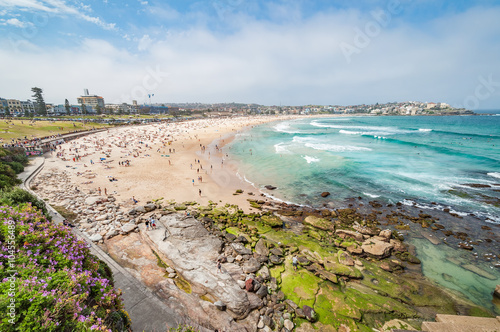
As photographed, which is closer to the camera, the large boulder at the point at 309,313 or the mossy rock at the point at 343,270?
the large boulder at the point at 309,313

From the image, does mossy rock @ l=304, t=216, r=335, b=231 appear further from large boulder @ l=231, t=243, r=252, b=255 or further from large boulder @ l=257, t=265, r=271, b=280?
large boulder @ l=257, t=265, r=271, b=280

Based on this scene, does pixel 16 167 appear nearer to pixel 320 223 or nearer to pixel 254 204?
pixel 254 204

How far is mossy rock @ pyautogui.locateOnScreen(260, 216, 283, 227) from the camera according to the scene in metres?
17.9

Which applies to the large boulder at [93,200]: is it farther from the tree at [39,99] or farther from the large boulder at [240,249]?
the tree at [39,99]

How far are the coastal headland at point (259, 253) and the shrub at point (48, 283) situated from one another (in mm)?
4742

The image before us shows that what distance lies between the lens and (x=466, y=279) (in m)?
13.2

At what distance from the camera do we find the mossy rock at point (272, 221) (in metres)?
17.9

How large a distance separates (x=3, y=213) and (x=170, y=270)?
7.98 metres

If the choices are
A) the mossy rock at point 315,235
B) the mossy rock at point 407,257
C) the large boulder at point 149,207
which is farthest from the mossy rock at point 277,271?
the large boulder at point 149,207

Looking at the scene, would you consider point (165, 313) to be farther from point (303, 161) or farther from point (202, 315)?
point (303, 161)

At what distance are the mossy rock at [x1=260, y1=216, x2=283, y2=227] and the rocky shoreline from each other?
0.29 ft

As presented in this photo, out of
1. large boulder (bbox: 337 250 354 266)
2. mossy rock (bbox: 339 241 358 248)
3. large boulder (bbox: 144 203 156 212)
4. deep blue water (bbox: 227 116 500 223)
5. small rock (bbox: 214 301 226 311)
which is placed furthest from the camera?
deep blue water (bbox: 227 116 500 223)

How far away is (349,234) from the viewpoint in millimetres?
16969

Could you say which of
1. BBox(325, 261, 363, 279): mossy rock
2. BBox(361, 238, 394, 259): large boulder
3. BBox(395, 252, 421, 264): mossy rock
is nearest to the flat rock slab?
BBox(325, 261, 363, 279): mossy rock
